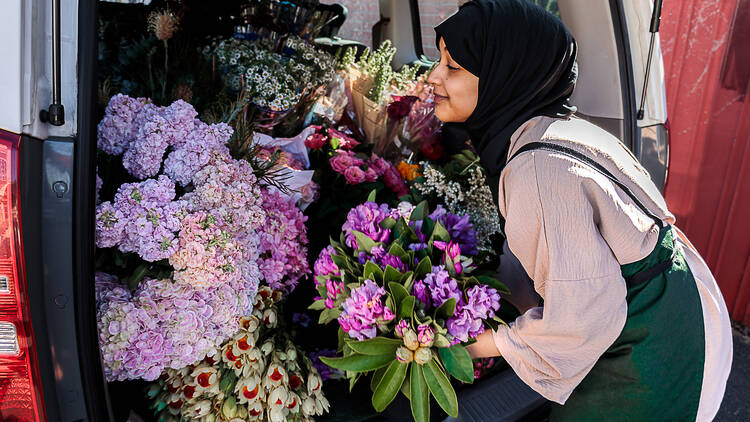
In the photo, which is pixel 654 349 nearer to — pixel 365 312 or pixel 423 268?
pixel 423 268

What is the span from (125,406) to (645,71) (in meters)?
2.18

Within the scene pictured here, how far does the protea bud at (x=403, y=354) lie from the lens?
1.32m

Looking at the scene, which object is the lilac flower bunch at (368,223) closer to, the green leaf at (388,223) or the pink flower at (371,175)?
the green leaf at (388,223)

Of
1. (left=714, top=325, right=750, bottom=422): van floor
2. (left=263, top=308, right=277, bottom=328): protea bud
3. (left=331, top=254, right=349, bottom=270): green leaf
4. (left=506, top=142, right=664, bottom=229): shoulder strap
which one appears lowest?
(left=714, top=325, right=750, bottom=422): van floor

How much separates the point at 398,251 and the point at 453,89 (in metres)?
0.46

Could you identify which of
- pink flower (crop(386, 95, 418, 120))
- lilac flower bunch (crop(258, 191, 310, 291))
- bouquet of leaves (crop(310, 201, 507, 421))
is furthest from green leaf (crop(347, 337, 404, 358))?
pink flower (crop(386, 95, 418, 120))

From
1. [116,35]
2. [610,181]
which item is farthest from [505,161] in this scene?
[116,35]

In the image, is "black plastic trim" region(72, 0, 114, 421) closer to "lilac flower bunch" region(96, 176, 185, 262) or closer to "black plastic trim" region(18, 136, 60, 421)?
"black plastic trim" region(18, 136, 60, 421)

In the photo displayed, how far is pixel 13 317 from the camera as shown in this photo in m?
1.00

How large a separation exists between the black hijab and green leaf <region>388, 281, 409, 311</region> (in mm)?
436

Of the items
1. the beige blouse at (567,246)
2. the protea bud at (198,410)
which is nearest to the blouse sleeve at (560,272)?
the beige blouse at (567,246)

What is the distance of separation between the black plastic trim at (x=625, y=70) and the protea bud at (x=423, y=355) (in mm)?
1438

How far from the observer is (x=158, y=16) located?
194 cm

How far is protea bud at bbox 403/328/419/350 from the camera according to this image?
1.30 metres
